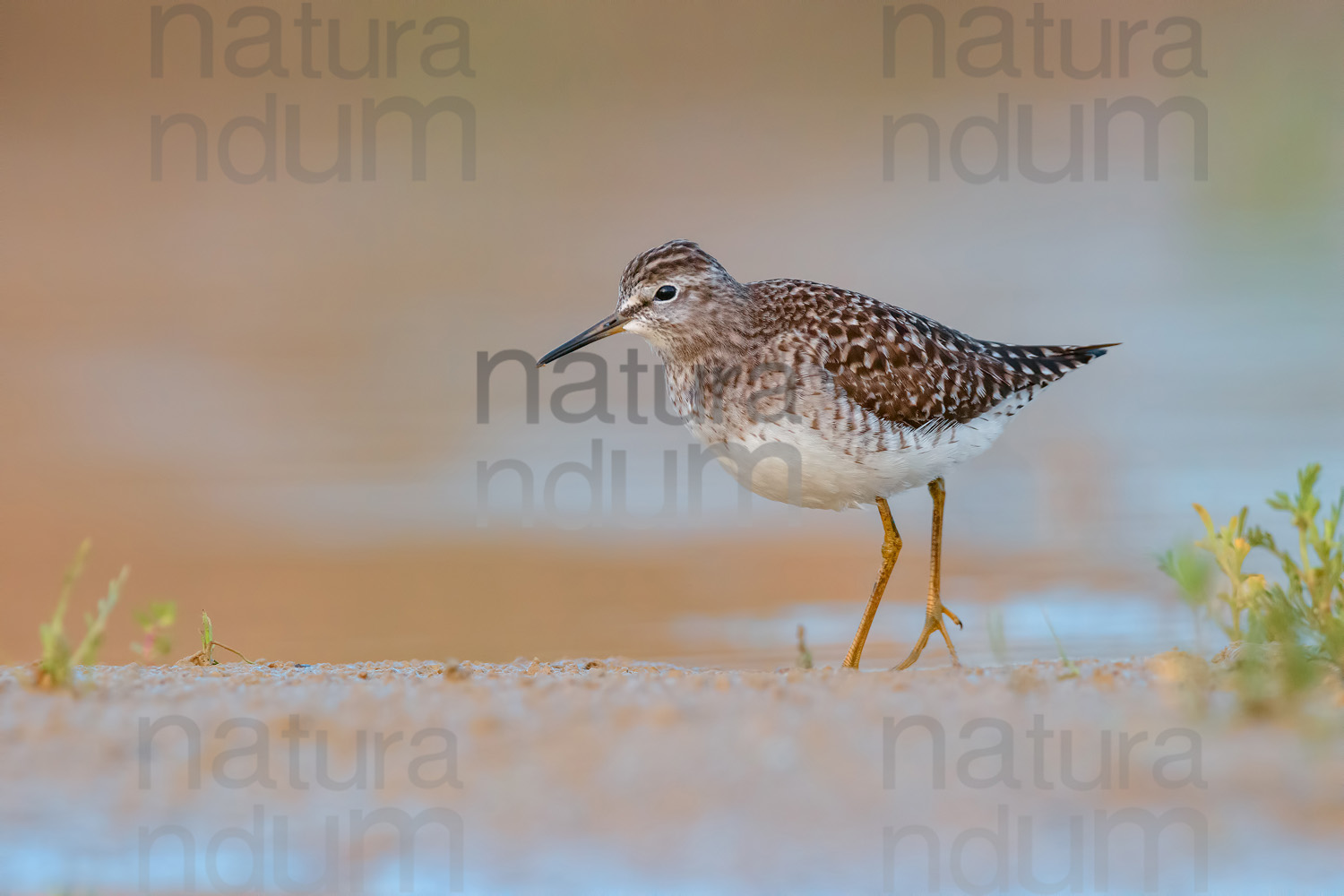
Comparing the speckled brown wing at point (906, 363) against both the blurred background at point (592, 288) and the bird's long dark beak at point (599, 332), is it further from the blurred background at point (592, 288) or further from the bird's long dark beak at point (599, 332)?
the blurred background at point (592, 288)

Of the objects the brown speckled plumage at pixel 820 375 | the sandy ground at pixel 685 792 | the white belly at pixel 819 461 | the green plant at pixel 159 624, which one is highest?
the brown speckled plumage at pixel 820 375

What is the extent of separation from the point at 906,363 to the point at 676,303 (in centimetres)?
119

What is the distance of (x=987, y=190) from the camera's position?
18000mm

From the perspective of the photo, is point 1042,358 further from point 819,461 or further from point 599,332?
point 599,332

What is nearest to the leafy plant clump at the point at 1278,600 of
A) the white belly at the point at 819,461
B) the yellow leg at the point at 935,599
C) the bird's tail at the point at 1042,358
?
the yellow leg at the point at 935,599

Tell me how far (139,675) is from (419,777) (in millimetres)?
2084

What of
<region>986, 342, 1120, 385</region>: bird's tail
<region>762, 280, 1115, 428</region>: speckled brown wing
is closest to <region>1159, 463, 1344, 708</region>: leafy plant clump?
<region>762, 280, 1115, 428</region>: speckled brown wing

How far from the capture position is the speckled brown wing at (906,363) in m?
6.85

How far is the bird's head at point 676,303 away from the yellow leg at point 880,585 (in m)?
1.17

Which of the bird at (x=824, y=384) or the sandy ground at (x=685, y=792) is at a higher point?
the bird at (x=824, y=384)

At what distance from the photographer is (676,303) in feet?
24.4

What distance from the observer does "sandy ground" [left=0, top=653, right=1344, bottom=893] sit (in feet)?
11.0

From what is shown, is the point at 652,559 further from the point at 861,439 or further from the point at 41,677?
the point at 41,677

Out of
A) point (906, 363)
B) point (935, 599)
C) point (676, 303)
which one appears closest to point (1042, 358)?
point (906, 363)
